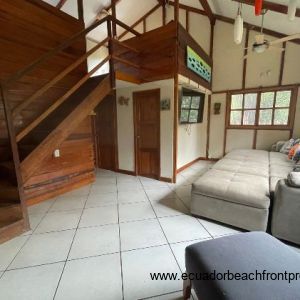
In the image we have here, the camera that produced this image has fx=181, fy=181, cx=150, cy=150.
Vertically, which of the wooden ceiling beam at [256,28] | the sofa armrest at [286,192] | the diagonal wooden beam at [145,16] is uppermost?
the diagonal wooden beam at [145,16]

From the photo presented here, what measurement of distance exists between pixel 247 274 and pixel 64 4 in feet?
18.5

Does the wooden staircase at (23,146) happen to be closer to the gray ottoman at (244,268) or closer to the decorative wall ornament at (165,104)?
the decorative wall ornament at (165,104)

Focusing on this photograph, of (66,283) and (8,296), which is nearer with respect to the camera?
(8,296)

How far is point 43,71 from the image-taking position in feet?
10.7

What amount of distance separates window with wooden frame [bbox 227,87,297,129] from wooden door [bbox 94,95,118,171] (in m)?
3.42

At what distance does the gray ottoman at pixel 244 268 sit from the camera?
913 millimetres

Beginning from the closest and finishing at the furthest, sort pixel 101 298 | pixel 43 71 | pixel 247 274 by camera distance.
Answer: pixel 247 274 < pixel 101 298 < pixel 43 71

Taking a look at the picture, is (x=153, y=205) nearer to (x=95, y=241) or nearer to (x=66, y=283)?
(x=95, y=241)

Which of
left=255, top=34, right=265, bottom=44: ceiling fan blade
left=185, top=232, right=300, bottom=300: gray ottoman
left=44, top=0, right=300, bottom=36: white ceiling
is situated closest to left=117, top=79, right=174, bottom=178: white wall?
left=255, top=34, right=265, bottom=44: ceiling fan blade

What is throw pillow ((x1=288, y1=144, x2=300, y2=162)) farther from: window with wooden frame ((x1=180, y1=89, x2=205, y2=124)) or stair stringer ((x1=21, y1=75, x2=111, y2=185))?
stair stringer ((x1=21, y1=75, x2=111, y2=185))

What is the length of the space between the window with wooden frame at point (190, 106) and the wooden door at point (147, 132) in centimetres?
62

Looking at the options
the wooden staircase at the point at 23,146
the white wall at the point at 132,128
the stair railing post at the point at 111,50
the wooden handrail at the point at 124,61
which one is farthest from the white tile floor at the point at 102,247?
the wooden handrail at the point at 124,61

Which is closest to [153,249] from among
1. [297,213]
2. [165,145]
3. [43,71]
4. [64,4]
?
[297,213]

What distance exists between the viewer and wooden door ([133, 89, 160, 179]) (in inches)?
153
